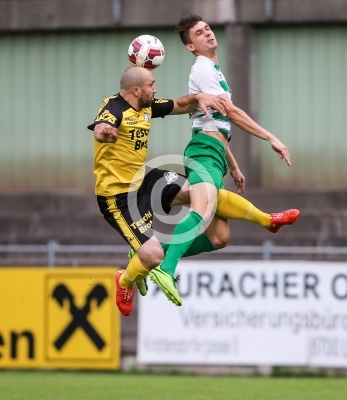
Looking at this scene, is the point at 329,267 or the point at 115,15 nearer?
the point at 329,267

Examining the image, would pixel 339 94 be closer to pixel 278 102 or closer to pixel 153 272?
pixel 278 102

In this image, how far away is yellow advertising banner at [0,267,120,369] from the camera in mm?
14211

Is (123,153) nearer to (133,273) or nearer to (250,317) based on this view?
(133,273)

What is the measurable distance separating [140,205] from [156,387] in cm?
387

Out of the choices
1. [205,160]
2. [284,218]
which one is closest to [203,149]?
[205,160]

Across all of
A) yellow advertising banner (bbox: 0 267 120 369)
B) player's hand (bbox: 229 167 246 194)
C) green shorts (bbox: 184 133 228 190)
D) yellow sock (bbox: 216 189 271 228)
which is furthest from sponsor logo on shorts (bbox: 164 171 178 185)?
yellow advertising banner (bbox: 0 267 120 369)

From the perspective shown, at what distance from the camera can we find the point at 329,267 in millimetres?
13688

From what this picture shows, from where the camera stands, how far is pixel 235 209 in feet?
31.8

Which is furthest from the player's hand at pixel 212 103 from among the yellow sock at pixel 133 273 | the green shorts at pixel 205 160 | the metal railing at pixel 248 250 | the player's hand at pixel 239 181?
the metal railing at pixel 248 250

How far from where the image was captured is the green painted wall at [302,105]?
1656 centimetres

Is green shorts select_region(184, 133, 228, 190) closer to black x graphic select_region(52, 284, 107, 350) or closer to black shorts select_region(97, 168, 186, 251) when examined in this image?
black shorts select_region(97, 168, 186, 251)

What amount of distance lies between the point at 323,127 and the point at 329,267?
357 cm

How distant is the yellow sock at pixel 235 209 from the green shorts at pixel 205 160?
11cm

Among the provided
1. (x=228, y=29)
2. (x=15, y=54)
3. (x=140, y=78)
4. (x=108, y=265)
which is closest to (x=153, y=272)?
(x=140, y=78)
